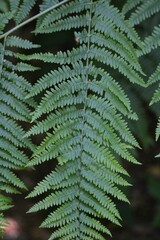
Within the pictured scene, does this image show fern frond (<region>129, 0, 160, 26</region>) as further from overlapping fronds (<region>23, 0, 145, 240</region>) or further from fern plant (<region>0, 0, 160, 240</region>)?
overlapping fronds (<region>23, 0, 145, 240</region>)

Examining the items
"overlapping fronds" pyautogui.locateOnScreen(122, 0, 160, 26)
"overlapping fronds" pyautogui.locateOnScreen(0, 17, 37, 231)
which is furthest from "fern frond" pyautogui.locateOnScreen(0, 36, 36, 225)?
"overlapping fronds" pyautogui.locateOnScreen(122, 0, 160, 26)

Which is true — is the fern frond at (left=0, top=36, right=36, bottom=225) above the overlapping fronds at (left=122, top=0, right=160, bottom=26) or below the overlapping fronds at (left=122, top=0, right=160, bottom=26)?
below

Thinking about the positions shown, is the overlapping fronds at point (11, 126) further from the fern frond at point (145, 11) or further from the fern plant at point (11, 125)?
the fern frond at point (145, 11)

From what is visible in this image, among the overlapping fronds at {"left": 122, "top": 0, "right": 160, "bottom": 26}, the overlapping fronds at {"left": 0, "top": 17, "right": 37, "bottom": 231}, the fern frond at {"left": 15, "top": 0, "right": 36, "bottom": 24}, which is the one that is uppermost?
the overlapping fronds at {"left": 122, "top": 0, "right": 160, "bottom": 26}

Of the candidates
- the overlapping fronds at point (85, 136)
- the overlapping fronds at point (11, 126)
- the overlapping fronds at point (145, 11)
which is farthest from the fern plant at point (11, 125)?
the overlapping fronds at point (145, 11)

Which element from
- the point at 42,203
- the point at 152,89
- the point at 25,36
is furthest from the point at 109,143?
the point at 25,36

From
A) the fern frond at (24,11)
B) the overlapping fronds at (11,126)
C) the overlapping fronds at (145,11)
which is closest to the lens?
the overlapping fronds at (11,126)

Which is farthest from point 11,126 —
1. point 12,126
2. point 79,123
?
point 79,123

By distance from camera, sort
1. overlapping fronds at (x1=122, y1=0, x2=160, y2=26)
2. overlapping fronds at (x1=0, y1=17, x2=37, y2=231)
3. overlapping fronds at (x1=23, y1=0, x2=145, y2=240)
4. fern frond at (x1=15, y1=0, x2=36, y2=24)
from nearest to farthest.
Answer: overlapping fronds at (x1=23, y1=0, x2=145, y2=240)
overlapping fronds at (x1=0, y1=17, x2=37, y2=231)
overlapping fronds at (x1=122, y1=0, x2=160, y2=26)
fern frond at (x1=15, y1=0, x2=36, y2=24)
